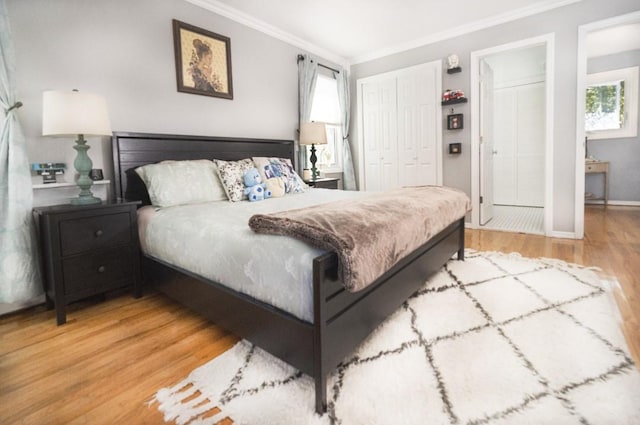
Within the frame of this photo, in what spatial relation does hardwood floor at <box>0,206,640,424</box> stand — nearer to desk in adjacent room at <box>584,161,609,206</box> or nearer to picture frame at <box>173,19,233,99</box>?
picture frame at <box>173,19,233,99</box>

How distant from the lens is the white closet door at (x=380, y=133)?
480cm

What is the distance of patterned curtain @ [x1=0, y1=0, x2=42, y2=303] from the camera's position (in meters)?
1.96

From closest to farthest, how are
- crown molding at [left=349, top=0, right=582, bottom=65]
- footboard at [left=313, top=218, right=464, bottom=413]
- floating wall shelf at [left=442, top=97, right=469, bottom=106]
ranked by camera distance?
footboard at [left=313, top=218, right=464, bottom=413] < crown molding at [left=349, top=0, right=582, bottom=65] < floating wall shelf at [left=442, top=97, right=469, bottom=106]

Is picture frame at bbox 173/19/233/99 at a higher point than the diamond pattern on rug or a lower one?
higher

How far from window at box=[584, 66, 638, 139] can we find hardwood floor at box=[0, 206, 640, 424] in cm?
422

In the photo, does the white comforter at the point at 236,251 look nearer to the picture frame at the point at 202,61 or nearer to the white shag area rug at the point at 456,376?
the white shag area rug at the point at 456,376

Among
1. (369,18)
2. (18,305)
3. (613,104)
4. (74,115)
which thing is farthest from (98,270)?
(613,104)

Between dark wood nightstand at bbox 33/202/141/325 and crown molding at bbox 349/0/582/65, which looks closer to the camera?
dark wood nightstand at bbox 33/202/141/325

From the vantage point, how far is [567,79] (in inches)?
136

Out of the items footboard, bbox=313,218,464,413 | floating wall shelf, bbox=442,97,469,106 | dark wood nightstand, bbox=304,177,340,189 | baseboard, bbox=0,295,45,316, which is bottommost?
baseboard, bbox=0,295,45,316

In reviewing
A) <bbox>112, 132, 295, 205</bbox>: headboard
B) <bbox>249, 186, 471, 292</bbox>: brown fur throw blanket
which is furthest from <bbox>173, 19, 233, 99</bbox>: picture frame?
<bbox>249, 186, 471, 292</bbox>: brown fur throw blanket

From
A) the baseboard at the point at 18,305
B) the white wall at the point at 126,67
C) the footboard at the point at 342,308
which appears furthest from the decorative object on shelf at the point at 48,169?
the footboard at the point at 342,308

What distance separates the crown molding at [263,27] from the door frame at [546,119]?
199 centimetres

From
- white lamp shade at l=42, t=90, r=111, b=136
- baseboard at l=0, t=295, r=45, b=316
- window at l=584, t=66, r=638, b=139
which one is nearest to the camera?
white lamp shade at l=42, t=90, r=111, b=136
